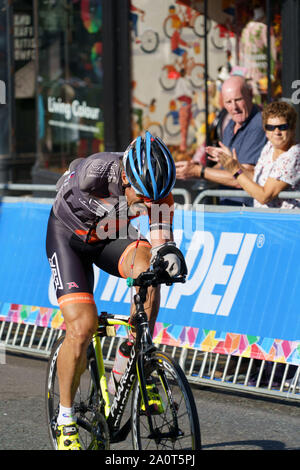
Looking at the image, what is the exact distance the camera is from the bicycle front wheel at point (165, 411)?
4.73m

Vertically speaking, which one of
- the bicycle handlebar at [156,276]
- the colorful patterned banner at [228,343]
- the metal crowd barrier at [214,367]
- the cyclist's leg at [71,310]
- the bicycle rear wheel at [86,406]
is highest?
the bicycle handlebar at [156,276]

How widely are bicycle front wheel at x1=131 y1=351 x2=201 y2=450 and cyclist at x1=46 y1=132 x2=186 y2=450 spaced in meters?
0.48

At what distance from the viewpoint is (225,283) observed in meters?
7.36

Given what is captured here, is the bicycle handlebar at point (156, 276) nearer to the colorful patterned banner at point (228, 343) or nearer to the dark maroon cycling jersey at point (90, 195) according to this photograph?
the dark maroon cycling jersey at point (90, 195)

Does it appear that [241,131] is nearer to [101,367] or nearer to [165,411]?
[101,367]

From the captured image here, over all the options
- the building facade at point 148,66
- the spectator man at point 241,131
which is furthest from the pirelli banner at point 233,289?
the building facade at point 148,66

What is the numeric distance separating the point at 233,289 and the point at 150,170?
265cm

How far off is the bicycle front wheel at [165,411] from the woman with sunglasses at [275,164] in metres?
2.98

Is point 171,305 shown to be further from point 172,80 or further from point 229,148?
point 172,80

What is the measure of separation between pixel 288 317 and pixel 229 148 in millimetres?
2195

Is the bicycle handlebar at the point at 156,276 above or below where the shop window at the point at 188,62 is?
below
